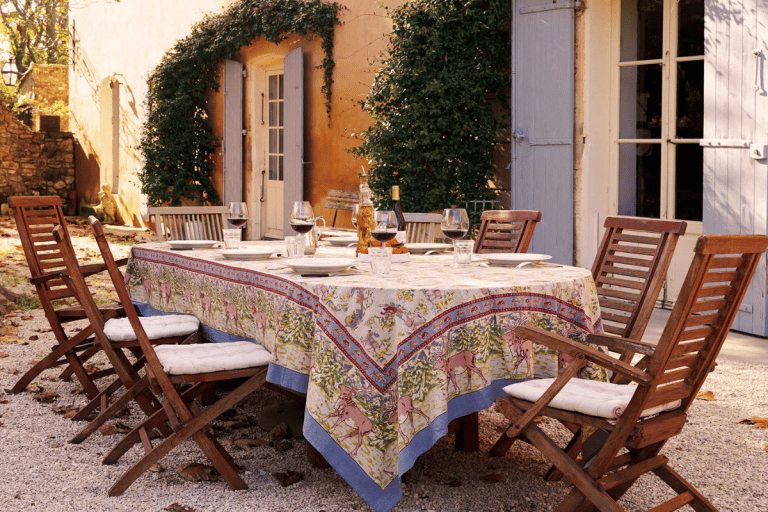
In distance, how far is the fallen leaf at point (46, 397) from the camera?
165 inches

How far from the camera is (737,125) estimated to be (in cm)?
554

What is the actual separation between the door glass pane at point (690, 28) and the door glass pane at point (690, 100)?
89mm

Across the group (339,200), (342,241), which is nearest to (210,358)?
(342,241)

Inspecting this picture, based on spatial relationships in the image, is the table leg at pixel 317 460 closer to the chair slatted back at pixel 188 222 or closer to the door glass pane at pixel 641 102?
the chair slatted back at pixel 188 222

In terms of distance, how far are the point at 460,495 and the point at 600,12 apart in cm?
484

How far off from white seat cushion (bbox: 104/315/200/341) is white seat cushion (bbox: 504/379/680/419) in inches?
60.9

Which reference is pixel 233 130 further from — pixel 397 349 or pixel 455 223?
pixel 397 349

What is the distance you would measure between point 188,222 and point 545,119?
3.14m

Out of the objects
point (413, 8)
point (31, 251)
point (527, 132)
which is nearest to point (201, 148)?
point (413, 8)

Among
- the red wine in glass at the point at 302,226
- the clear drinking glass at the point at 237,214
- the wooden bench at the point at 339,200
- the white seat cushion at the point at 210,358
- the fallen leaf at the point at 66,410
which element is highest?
the wooden bench at the point at 339,200

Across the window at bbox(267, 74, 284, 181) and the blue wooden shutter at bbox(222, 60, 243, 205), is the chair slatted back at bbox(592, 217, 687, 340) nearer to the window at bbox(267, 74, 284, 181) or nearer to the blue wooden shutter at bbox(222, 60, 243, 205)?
the window at bbox(267, 74, 284, 181)

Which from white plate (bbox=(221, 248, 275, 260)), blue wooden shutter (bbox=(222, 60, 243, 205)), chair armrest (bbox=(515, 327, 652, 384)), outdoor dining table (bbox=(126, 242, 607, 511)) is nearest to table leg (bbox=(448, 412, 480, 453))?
outdoor dining table (bbox=(126, 242, 607, 511))

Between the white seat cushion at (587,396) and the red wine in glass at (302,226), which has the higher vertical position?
the red wine in glass at (302,226)

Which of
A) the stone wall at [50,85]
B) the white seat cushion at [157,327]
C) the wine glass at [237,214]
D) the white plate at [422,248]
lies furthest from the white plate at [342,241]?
the stone wall at [50,85]
